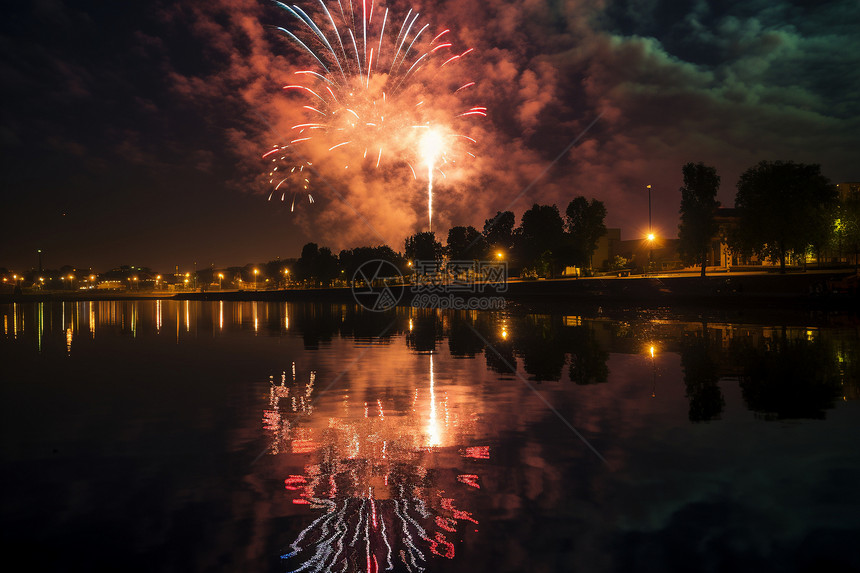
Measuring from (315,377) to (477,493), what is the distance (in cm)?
974

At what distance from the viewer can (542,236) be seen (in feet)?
394

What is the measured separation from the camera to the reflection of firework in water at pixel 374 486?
5484mm

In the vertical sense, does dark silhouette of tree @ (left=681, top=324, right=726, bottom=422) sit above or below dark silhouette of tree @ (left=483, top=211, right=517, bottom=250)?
below

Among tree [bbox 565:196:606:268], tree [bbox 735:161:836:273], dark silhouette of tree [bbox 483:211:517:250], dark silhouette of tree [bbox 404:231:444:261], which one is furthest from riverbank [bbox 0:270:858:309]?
dark silhouette of tree [bbox 404:231:444:261]

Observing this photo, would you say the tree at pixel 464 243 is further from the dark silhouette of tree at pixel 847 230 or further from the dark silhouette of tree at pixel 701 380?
the dark silhouette of tree at pixel 701 380

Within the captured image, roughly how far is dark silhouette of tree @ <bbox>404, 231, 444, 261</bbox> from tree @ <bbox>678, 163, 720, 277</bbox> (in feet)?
380

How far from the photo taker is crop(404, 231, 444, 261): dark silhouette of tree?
608 feet

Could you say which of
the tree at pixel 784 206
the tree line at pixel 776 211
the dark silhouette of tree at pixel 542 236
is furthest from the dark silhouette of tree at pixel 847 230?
the dark silhouette of tree at pixel 542 236

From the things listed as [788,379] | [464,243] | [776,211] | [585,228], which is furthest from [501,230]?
[788,379]

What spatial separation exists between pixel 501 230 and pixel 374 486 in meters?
147

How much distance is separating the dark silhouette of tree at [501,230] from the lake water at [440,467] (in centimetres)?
13315

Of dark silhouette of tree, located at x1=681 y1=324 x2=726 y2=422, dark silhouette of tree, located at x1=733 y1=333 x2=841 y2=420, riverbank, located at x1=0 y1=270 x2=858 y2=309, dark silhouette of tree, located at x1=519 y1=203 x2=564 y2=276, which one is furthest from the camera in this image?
dark silhouette of tree, located at x1=519 y1=203 x2=564 y2=276

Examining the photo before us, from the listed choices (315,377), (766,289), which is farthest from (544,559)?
(766,289)

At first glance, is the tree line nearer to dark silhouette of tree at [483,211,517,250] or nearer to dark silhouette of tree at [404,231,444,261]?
dark silhouette of tree at [483,211,517,250]
